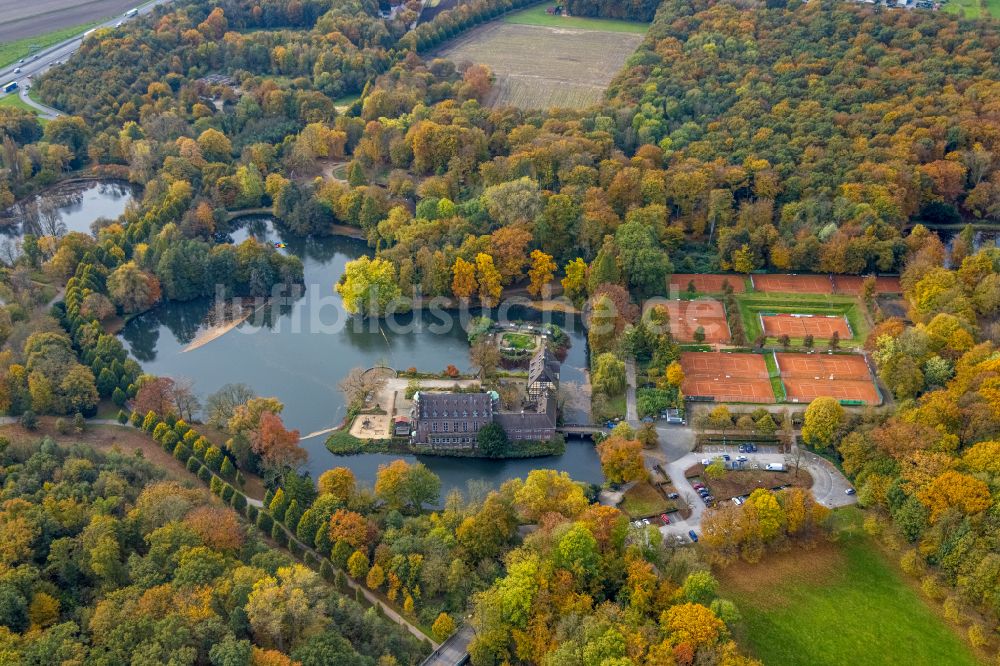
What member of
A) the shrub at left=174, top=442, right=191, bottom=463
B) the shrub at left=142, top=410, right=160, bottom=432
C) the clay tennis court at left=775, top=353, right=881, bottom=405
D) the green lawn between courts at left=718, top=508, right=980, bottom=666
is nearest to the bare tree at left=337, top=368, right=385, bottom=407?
the shrub at left=174, top=442, right=191, bottom=463

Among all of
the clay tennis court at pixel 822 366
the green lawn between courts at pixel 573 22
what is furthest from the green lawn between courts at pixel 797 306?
the green lawn between courts at pixel 573 22

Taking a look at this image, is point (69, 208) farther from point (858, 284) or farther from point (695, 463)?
point (858, 284)

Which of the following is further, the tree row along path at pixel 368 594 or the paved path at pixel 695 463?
the paved path at pixel 695 463

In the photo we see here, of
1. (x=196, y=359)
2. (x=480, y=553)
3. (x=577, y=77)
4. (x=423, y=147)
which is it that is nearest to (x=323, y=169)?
(x=423, y=147)

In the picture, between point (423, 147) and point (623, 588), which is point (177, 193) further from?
point (623, 588)

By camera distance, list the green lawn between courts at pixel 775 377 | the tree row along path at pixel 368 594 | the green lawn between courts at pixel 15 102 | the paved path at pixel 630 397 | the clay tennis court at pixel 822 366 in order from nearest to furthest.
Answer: the tree row along path at pixel 368 594
the paved path at pixel 630 397
the green lawn between courts at pixel 775 377
the clay tennis court at pixel 822 366
the green lawn between courts at pixel 15 102

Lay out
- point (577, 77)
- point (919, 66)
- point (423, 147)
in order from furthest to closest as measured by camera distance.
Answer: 1. point (577, 77)
2. point (919, 66)
3. point (423, 147)

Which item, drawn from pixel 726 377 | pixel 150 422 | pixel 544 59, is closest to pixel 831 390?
pixel 726 377

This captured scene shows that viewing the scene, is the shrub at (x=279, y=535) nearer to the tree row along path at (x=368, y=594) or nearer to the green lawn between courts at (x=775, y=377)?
the tree row along path at (x=368, y=594)
